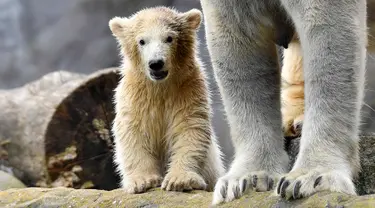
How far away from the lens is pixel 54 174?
796cm

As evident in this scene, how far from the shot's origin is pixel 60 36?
9602 mm

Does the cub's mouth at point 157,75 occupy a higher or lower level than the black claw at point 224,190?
higher

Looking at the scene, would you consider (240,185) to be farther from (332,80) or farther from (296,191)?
(332,80)

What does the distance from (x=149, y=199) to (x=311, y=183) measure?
120 centimetres

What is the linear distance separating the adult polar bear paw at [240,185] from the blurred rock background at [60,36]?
17.0 feet

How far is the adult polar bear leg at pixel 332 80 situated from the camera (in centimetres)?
397

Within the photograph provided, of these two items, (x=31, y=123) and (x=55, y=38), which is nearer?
(x=31, y=123)

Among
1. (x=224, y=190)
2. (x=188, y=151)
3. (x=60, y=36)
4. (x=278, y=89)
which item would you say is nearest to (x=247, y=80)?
(x=278, y=89)

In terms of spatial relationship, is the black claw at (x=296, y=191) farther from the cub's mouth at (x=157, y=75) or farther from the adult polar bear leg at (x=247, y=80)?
the cub's mouth at (x=157, y=75)

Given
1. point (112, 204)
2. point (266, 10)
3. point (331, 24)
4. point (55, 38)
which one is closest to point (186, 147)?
point (112, 204)

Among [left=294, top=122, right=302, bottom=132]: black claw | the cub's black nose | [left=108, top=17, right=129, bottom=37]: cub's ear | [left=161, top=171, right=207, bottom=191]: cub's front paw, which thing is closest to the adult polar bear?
[left=161, top=171, right=207, bottom=191]: cub's front paw

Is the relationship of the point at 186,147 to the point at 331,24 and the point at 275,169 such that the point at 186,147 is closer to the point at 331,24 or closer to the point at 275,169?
the point at 275,169

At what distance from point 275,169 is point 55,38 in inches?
227

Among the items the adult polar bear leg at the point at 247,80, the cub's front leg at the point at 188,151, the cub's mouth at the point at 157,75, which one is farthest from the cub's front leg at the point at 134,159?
the adult polar bear leg at the point at 247,80
